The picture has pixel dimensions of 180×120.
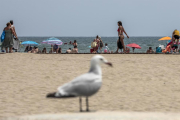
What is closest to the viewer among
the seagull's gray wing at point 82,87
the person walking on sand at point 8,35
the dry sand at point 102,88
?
the seagull's gray wing at point 82,87

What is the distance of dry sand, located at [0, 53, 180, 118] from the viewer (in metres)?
8.08

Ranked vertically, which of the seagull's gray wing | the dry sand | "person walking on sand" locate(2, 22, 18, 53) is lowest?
the dry sand

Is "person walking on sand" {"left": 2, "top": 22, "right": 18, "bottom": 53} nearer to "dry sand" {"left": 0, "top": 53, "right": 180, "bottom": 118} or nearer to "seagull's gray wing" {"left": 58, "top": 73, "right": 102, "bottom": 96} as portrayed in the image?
"dry sand" {"left": 0, "top": 53, "right": 180, "bottom": 118}

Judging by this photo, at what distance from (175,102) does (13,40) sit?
11.4m

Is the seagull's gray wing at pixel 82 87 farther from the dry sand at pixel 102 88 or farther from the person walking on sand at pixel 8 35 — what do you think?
the person walking on sand at pixel 8 35

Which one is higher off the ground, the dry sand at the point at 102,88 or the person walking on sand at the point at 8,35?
the person walking on sand at the point at 8,35

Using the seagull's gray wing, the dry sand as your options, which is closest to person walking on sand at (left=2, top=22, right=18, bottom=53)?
the dry sand

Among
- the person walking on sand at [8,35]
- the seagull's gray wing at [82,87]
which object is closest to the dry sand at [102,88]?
the seagull's gray wing at [82,87]

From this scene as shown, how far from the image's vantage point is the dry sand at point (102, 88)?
8078mm

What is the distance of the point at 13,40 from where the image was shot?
18438 millimetres

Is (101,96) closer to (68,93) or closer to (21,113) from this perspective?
(21,113)

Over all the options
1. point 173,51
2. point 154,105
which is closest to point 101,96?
point 154,105

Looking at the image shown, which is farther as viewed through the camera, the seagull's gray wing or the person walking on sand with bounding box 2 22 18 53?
the person walking on sand with bounding box 2 22 18 53

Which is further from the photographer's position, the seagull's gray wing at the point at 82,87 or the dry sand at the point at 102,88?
the dry sand at the point at 102,88
